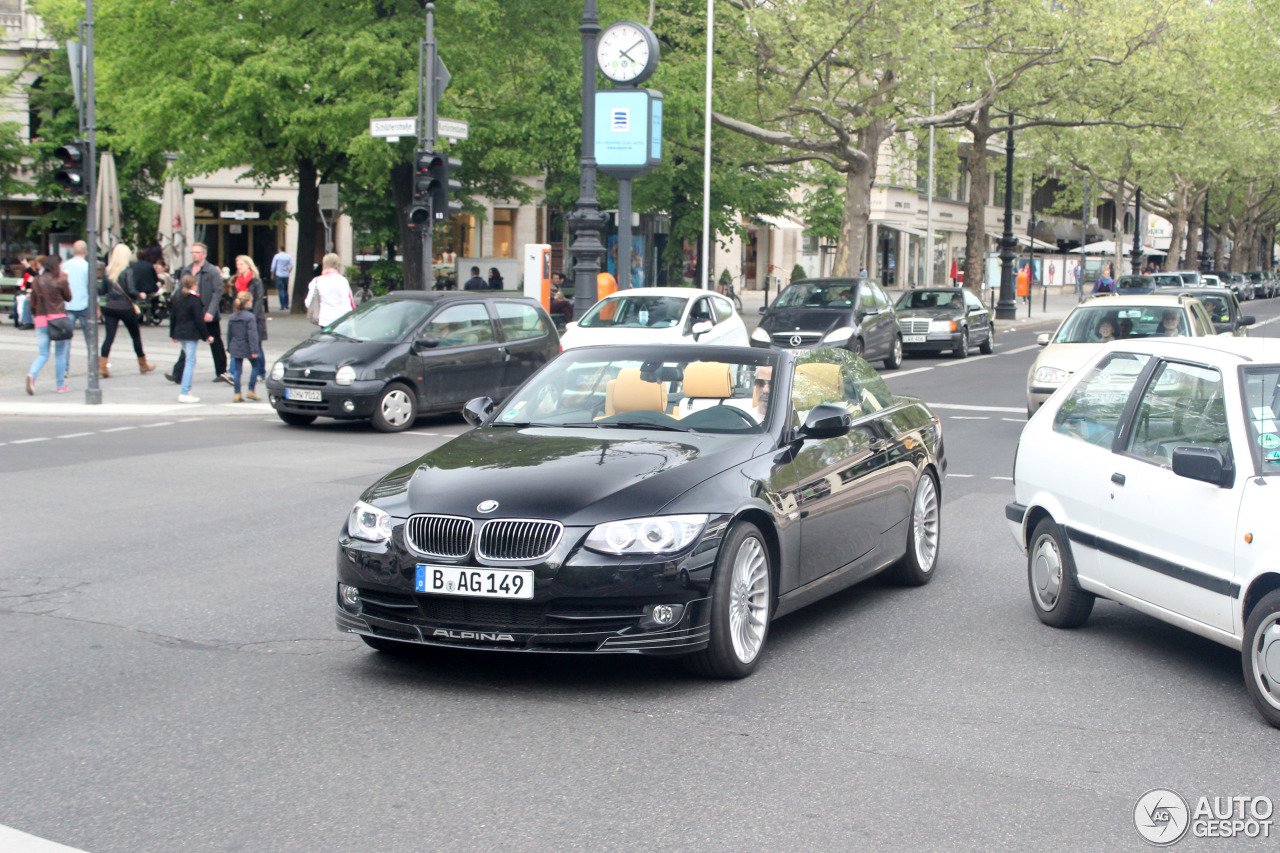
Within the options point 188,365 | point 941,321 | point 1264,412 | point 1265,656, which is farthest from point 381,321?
point 941,321

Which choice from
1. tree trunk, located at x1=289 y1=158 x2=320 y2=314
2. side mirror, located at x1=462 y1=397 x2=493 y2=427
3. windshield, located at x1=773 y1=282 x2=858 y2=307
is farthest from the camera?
tree trunk, located at x1=289 y1=158 x2=320 y2=314

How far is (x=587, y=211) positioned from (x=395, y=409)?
8130mm

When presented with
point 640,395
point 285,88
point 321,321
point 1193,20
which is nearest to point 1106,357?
point 640,395

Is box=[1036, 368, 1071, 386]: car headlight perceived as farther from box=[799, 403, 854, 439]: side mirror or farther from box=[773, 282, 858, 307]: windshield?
box=[773, 282, 858, 307]: windshield

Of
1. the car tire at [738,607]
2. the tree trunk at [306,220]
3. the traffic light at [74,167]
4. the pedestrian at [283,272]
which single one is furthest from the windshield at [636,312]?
the pedestrian at [283,272]

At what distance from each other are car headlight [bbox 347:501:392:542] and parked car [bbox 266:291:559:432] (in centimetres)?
997

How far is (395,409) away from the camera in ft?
53.1

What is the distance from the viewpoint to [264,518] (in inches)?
398

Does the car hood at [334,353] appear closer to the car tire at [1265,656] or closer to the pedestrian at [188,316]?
the pedestrian at [188,316]

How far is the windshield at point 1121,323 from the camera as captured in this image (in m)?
16.8

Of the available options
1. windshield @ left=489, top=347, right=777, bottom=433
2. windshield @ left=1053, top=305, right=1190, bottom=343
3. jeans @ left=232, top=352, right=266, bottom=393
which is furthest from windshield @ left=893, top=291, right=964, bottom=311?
windshield @ left=489, top=347, right=777, bottom=433

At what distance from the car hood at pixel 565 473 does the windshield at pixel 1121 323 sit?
11404mm

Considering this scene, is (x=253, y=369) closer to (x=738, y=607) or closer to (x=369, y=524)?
(x=369, y=524)

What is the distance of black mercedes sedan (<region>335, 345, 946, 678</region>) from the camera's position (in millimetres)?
5590
